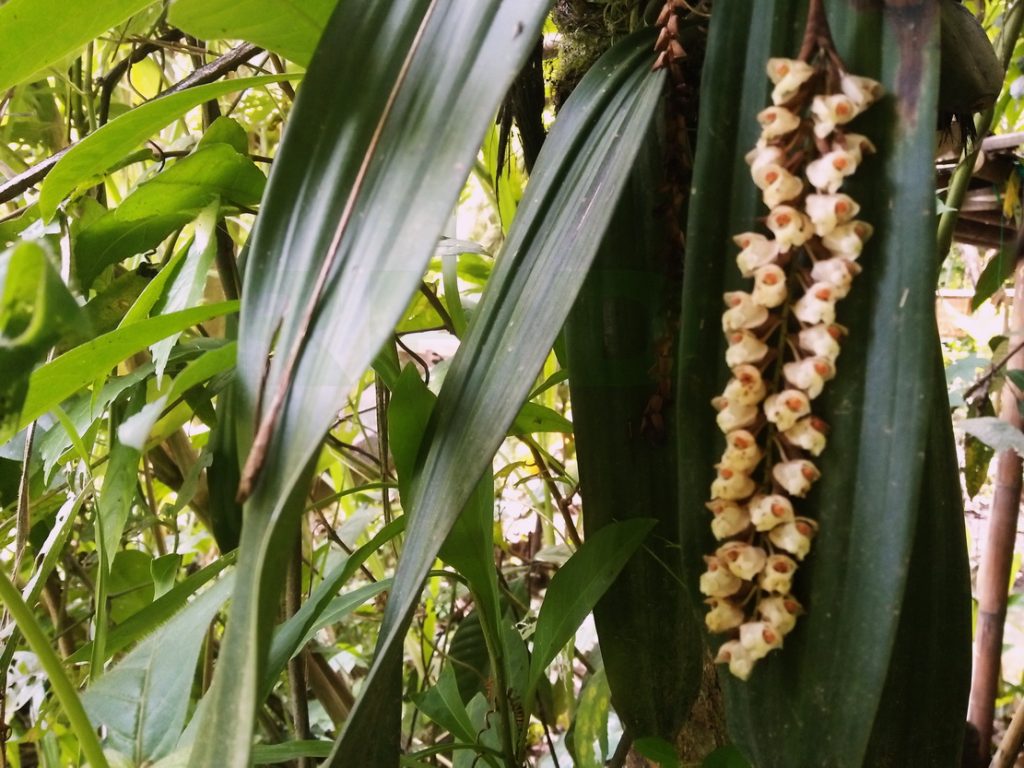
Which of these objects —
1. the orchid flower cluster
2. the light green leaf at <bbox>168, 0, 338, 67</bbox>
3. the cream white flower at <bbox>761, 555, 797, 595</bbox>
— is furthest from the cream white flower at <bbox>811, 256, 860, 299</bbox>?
the light green leaf at <bbox>168, 0, 338, 67</bbox>

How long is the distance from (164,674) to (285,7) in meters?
0.38

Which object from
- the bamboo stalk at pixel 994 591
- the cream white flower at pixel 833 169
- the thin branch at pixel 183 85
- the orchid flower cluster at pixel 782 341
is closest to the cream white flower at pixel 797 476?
the orchid flower cluster at pixel 782 341

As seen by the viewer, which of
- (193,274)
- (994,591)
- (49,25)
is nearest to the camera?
(49,25)

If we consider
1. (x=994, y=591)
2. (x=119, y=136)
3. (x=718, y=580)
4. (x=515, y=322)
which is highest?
(x=119, y=136)

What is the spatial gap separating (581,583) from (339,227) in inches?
9.5

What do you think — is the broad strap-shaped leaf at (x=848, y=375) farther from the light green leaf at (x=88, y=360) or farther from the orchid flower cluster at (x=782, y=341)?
the light green leaf at (x=88, y=360)

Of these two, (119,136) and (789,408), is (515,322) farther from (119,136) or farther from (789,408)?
(119,136)

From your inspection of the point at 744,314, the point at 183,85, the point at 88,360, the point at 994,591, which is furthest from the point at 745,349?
the point at 994,591

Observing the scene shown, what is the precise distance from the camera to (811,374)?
0.29m

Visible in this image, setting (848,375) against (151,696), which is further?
(151,696)

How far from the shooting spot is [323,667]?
824 millimetres

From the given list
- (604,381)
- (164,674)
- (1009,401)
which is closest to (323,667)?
(164,674)

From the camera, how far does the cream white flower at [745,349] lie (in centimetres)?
30

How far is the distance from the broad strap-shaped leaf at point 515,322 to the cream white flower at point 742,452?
0.28ft
